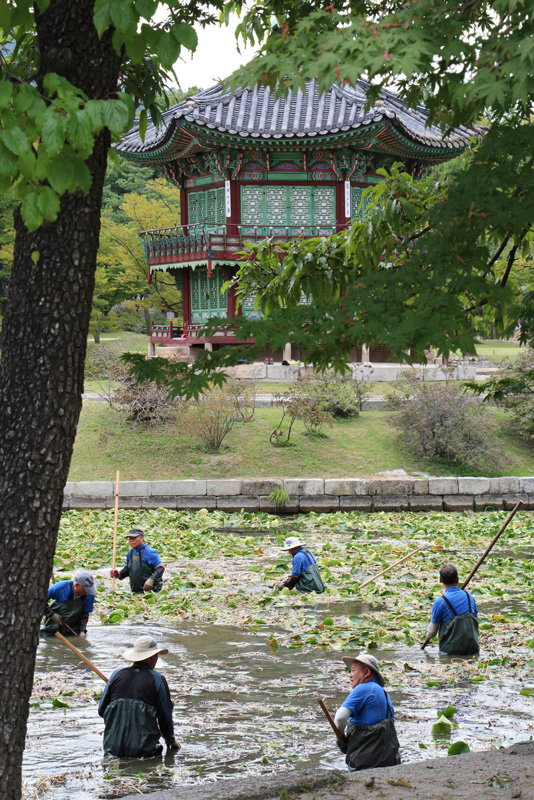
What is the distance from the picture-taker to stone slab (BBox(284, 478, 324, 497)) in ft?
65.1

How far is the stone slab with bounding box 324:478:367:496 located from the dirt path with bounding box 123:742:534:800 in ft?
48.1

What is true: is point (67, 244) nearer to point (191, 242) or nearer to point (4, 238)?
point (191, 242)

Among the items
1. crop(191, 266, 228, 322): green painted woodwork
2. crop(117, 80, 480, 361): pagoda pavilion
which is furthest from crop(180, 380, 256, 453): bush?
crop(191, 266, 228, 322): green painted woodwork

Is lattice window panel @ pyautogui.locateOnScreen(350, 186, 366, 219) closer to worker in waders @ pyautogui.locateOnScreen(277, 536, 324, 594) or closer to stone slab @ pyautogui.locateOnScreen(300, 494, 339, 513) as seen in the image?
stone slab @ pyautogui.locateOnScreen(300, 494, 339, 513)

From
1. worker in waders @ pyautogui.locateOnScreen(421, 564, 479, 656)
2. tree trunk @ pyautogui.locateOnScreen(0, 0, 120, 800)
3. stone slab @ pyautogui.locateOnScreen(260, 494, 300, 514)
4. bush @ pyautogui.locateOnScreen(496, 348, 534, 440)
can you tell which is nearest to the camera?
tree trunk @ pyautogui.locateOnScreen(0, 0, 120, 800)

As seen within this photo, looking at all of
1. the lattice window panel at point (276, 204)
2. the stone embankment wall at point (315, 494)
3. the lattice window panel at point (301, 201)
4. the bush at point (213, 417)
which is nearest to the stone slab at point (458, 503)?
the stone embankment wall at point (315, 494)

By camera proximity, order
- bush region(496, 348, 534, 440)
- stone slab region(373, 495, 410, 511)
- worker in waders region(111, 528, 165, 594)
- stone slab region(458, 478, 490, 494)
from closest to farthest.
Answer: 1. worker in waders region(111, 528, 165, 594)
2. stone slab region(373, 495, 410, 511)
3. stone slab region(458, 478, 490, 494)
4. bush region(496, 348, 534, 440)

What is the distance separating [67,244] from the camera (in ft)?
13.7

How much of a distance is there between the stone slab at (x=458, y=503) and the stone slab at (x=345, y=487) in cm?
196

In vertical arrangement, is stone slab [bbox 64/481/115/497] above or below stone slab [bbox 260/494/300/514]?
above

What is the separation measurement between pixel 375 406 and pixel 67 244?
72.0ft

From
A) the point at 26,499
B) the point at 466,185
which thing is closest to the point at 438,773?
the point at 26,499

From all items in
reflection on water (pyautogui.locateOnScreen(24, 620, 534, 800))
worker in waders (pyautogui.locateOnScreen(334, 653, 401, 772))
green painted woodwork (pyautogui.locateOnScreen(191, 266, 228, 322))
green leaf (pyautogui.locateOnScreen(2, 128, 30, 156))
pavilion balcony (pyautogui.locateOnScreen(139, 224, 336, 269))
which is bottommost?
reflection on water (pyautogui.locateOnScreen(24, 620, 534, 800))

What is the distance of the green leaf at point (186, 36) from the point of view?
11.5ft
